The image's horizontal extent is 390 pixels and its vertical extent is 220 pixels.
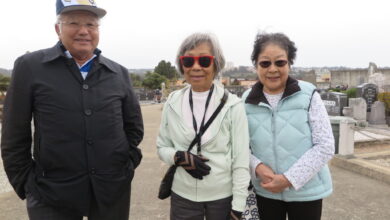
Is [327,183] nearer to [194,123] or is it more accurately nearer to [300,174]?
[300,174]

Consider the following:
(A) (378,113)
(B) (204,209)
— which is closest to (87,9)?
(B) (204,209)

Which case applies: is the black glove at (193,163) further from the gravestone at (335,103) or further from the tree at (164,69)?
the tree at (164,69)

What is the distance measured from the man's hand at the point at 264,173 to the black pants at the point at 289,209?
0.21 meters

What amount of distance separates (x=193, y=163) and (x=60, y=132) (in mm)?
840

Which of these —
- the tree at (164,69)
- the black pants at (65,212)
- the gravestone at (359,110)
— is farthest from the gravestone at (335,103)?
the tree at (164,69)

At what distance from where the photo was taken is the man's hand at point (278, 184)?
195cm

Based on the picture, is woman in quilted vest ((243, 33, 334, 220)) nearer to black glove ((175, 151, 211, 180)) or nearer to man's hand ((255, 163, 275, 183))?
man's hand ((255, 163, 275, 183))

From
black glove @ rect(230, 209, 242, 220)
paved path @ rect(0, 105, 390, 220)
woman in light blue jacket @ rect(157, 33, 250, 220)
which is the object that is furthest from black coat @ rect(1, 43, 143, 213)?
paved path @ rect(0, 105, 390, 220)

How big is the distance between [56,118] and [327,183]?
73.2 inches

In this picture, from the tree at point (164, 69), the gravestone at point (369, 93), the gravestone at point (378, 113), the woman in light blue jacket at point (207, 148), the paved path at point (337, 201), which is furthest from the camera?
the tree at point (164, 69)

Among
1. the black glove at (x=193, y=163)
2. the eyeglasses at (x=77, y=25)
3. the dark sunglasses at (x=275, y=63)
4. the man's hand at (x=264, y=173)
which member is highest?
the eyeglasses at (x=77, y=25)

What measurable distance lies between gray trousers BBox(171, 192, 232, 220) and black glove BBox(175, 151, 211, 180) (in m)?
0.20

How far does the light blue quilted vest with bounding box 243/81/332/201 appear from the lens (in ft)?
6.47

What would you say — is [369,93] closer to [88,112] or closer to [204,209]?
[204,209]
